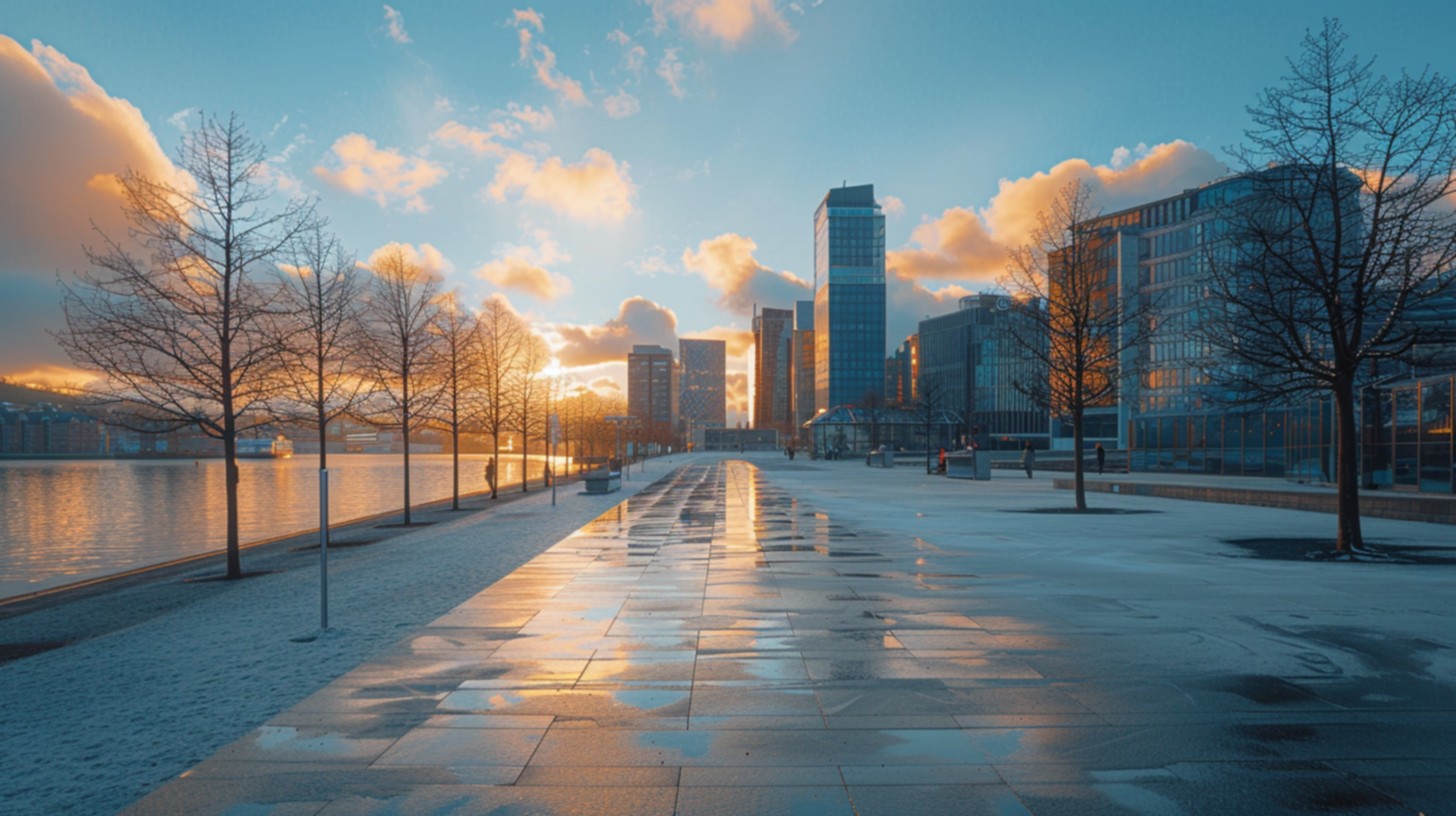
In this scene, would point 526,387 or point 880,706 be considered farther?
point 526,387

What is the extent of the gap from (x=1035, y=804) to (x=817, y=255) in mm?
172839

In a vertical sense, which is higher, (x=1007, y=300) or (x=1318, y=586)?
(x=1007, y=300)

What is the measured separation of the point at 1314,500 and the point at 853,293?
13863 centimetres

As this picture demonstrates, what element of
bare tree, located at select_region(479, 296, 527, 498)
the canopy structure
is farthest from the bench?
the canopy structure

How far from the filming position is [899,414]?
96062 millimetres

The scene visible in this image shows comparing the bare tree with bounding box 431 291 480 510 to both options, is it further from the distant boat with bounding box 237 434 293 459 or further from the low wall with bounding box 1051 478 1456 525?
the distant boat with bounding box 237 434 293 459

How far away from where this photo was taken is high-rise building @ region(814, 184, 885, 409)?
156m

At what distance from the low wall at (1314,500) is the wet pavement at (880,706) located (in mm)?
11097

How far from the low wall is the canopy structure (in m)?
57.7

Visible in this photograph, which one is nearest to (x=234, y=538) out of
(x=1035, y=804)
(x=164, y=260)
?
(x=164, y=260)

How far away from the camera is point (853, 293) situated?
520 ft

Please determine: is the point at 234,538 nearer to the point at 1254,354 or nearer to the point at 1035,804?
the point at 1035,804

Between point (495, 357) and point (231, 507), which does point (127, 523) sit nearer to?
point (495, 357)

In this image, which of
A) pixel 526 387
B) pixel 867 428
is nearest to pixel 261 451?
pixel 867 428
